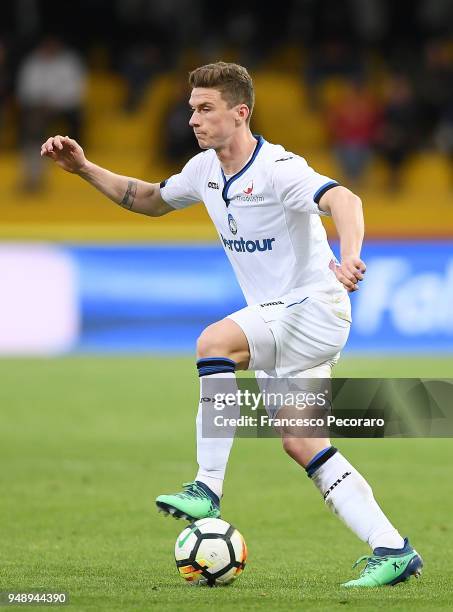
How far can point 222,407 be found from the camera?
223 inches

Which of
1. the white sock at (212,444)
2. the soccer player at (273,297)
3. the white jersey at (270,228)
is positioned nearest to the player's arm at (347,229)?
the soccer player at (273,297)

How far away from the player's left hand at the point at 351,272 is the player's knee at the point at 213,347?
0.72m

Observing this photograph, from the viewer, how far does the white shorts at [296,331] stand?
5.77 meters

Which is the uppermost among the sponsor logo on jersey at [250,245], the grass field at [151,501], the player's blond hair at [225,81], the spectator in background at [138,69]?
the spectator in background at [138,69]

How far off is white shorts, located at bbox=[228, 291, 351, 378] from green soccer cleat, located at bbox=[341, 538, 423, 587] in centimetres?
81

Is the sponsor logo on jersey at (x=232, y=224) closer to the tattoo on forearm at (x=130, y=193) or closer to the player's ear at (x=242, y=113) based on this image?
the player's ear at (x=242, y=113)

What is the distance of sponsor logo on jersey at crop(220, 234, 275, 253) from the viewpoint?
19.2ft

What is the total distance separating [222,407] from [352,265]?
37.0 inches

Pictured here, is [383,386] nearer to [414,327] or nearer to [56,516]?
[56,516]

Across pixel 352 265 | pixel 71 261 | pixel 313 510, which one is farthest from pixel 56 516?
pixel 71 261

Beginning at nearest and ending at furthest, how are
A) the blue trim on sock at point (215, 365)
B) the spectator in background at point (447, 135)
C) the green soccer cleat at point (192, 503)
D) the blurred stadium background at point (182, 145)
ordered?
the green soccer cleat at point (192, 503) < the blue trim on sock at point (215, 365) < the blurred stadium background at point (182, 145) < the spectator in background at point (447, 135)

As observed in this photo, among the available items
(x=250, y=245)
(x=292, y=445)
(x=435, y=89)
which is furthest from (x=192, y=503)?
(x=435, y=89)

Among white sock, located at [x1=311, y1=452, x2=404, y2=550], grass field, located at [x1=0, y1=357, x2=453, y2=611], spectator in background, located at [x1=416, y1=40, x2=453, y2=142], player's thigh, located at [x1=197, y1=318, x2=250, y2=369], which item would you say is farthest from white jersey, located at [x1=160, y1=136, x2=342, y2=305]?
spectator in background, located at [x1=416, y1=40, x2=453, y2=142]

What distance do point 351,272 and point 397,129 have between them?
13604 mm
